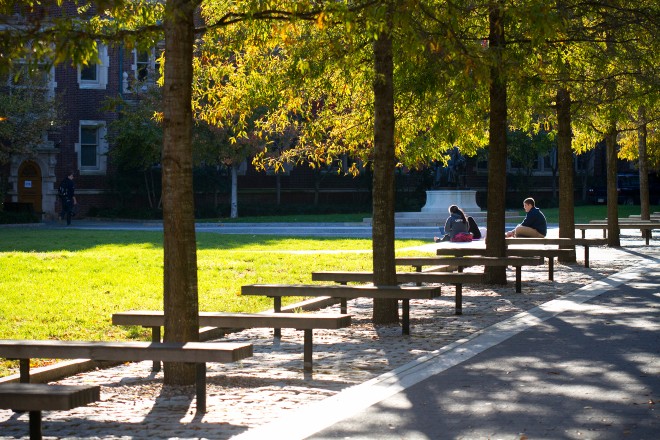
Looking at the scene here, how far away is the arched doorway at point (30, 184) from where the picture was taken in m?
47.6

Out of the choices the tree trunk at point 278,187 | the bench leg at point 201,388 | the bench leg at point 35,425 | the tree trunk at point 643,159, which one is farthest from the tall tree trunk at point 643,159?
the bench leg at point 35,425

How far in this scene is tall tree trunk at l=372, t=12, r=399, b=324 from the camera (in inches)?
490

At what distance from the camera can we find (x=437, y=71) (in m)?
14.2

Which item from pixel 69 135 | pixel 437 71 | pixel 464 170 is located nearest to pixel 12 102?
pixel 69 135

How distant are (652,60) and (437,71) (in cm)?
705

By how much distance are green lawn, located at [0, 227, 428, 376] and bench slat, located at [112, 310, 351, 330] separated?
1.22 meters

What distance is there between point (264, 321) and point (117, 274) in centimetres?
856

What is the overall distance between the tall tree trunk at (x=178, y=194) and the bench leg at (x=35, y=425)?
226cm

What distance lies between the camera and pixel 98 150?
49.6 metres

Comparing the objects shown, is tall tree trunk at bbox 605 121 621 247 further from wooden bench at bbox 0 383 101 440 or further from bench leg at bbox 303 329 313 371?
wooden bench at bbox 0 383 101 440

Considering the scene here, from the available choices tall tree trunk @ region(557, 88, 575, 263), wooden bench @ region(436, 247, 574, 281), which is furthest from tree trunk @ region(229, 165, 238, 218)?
wooden bench @ region(436, 247, 574, 281)

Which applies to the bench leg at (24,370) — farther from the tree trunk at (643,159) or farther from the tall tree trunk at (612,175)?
the tree trunk at (643,159)

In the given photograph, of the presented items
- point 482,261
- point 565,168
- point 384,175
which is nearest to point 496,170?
point 482,261

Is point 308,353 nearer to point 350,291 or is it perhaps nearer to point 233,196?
point 350,291
